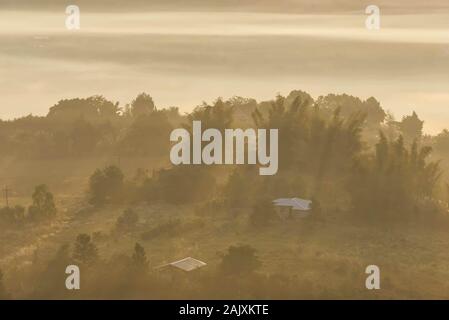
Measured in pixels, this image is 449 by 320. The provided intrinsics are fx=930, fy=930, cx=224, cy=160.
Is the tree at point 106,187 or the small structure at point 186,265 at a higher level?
the tree at point 106,187

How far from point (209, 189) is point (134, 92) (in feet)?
78.1

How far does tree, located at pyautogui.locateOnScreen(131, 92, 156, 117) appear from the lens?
87519mm

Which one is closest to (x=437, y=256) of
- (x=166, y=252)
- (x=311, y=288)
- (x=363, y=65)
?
(x=311, y=288)

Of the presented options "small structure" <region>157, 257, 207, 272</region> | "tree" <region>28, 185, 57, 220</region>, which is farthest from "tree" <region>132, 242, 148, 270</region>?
"tree" <region>28, 185, 57, 220</region>

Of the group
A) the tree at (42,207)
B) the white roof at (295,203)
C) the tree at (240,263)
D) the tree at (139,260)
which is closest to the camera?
the tree at (139,260)

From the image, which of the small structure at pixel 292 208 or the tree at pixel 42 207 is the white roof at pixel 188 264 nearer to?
the small structure at pixel 292 208

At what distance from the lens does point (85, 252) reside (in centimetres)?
4625

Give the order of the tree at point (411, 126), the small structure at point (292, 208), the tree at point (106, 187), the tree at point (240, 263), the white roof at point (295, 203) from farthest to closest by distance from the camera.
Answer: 1. the tree at point (411, 126)
2. the tree at point (106, 187)
3. the white roof at point (295, 203)
4. the small structure at point (292, 208)
5. the tree at point (240, 263)

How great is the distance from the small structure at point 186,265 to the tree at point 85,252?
11.4 feet

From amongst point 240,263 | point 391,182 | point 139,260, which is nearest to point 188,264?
point 139,260

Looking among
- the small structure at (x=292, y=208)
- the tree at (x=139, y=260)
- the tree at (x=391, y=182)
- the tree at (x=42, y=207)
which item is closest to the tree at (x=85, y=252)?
the tree at (x=139, y=260)

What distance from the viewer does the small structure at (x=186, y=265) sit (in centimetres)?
4531

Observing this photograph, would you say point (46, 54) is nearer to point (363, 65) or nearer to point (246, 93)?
point (246, 93)

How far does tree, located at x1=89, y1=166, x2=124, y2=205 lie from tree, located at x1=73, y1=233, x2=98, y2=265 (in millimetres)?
12995
